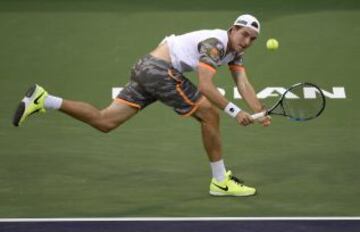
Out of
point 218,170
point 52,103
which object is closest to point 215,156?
point 218,170

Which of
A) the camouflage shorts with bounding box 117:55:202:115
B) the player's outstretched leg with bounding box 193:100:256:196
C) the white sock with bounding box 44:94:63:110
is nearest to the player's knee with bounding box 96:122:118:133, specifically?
the camouflage shorts with bounding box 117:55:202:115

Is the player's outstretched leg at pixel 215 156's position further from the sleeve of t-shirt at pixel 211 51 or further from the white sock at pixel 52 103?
the white sock at pixel 52 103

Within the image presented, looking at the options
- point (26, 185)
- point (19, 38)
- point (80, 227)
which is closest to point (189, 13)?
point (19, 38)

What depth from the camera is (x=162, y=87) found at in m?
11.7

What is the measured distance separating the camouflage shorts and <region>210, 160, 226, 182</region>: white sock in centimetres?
65

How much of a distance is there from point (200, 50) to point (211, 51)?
148 millimetres

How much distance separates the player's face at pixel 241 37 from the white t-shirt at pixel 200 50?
85mm

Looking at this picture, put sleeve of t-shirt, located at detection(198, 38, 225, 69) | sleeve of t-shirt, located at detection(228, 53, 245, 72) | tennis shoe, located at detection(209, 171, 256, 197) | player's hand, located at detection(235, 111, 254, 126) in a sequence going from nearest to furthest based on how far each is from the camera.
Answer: player's hand, located at detection(235, 111, 254, 126) → sleeve of t-shirt, located at detection(198, 38, 225, 69) → tennis shoe, located at detection(209, 171, 256, 197) → sleeve of t-shirt, located at detection(228, 53, 245, 72)

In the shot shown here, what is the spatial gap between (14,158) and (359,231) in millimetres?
4396

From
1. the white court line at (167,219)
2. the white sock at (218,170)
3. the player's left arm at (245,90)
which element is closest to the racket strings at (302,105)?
the player's left arm at (245,90)

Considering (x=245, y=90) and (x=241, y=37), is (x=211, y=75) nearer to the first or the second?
(x=241, y=37)

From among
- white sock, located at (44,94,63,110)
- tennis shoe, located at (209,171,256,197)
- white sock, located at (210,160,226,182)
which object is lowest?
tennis shoe, located at (209,171,256,197)

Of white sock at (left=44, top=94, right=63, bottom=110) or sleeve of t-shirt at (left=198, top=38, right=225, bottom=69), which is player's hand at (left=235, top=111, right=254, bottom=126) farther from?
white sock at (left=44, top=94, right=63, bottom=110)

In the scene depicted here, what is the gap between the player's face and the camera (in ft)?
37.4
